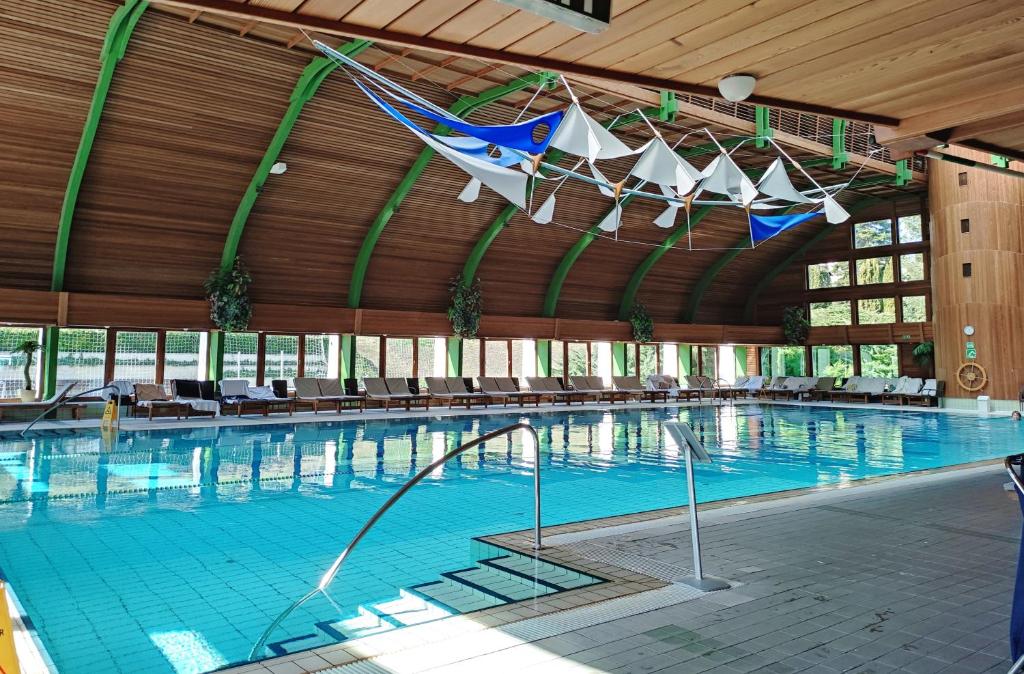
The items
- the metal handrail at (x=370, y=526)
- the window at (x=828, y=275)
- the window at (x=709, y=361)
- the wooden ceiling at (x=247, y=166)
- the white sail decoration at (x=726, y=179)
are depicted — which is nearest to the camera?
the metal handrail at (x=370, y=526)

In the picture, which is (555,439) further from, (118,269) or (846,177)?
(846,177)

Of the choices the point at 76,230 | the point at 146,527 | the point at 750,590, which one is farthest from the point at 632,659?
the point at 76,230

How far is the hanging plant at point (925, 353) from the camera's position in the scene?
70.6ft

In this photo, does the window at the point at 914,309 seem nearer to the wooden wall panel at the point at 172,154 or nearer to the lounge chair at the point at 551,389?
the lounge chair at the point at 551,389

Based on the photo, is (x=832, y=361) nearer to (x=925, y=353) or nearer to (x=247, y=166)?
(x=925, y=353)

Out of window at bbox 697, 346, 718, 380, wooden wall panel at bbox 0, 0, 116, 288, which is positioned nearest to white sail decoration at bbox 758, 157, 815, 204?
wooden wall panel at bbox 0, 0, 116, 288

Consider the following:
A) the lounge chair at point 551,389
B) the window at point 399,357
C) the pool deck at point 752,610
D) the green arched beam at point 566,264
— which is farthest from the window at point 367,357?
the pool deck at point 752,610

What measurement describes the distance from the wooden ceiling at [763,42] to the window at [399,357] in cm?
1550

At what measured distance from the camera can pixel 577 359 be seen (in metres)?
22.0

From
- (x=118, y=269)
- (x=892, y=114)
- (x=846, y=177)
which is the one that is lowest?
(x=892, y=114)

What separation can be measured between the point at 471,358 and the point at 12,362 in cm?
1053

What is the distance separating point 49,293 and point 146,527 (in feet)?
32.4

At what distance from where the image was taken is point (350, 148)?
1440 cm

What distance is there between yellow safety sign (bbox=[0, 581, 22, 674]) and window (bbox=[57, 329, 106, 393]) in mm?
13940
